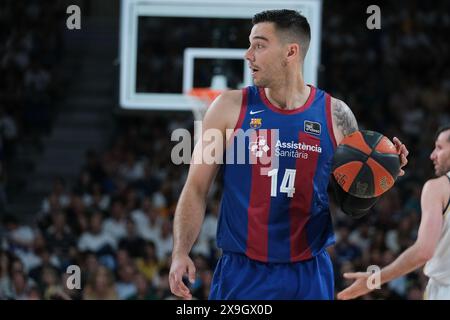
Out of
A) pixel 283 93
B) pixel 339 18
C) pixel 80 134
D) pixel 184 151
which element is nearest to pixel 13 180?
pixel 80 134

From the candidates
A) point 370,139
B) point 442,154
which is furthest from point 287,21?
point 442,154

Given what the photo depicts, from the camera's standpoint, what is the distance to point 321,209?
14.1ft

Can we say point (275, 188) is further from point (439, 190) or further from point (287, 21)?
point (439, 190)

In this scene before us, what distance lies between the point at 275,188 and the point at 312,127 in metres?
0.36

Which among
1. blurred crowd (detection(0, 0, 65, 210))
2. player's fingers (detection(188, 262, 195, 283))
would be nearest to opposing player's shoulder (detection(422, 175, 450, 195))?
player's fingers (detection(188, 262, 195, 283))

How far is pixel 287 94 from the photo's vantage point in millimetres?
4395

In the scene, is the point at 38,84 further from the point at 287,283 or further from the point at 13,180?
the point at 287,283

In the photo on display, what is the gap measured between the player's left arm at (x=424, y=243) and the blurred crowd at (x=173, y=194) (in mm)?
3176

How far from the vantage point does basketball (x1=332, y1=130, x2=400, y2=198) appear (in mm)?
4246

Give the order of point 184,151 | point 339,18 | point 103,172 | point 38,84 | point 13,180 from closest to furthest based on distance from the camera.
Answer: point 184,151 → point 103,172 → point 13,180 → point 38,84 → point 339,18

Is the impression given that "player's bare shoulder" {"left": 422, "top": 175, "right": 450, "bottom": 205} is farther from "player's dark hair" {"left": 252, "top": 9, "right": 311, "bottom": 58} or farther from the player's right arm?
the player's right arm

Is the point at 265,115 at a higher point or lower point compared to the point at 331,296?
higher

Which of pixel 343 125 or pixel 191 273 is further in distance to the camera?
pixel 343 125

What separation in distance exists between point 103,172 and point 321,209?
8.26m
